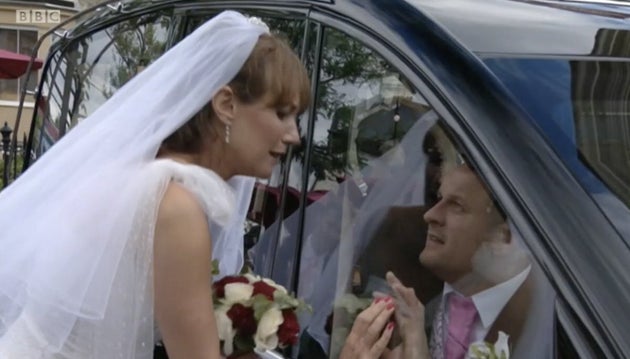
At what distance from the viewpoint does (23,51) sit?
77.6ft

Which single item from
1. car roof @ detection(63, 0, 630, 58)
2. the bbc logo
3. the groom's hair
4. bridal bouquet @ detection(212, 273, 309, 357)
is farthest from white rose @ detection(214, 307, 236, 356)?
the bbc logo

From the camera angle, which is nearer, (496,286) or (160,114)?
(496,286)

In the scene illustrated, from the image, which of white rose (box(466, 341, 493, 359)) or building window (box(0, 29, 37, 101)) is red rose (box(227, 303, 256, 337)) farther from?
building window (box(0, 29, 37, 101))

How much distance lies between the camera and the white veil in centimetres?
223

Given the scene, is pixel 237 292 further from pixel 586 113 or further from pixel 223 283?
pixel 586 113

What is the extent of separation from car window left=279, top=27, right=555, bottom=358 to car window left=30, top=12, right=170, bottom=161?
1.25 metres

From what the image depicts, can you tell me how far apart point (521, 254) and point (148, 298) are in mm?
759

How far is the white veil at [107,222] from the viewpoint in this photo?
223 cm

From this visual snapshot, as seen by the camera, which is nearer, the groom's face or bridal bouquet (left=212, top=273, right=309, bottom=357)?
the groom's face

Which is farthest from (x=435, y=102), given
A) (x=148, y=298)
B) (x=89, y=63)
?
(x=89, y=63)

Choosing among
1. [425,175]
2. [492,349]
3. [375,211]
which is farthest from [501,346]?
[375,211]

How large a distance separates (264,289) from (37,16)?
69.0 feet

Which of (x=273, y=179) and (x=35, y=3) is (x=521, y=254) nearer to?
(x=273, y=179)

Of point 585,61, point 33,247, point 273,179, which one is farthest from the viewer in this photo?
point 273,179
